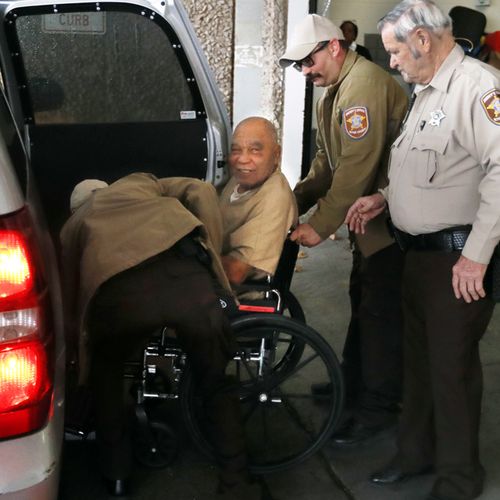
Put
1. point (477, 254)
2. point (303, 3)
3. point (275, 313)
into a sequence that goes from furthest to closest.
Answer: point (303, 3), point (275, 313), point (477, 254)

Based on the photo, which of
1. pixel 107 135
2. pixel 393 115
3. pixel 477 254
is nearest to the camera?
pixel 477 254

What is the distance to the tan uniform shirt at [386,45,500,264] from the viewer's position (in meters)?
2.37

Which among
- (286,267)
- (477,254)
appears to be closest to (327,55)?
(286,267)

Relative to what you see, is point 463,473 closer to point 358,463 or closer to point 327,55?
point 358,463

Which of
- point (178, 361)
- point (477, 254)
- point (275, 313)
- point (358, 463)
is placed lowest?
point (358, 463)

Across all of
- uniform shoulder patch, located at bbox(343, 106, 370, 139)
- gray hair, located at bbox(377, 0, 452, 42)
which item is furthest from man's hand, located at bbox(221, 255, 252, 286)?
gray hair, located at bbox(377, 0, 452, 42)

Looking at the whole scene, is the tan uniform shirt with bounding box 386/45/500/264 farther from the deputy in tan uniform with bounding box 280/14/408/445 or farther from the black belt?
the deputy in tan uniform with bounding box 280/14/408/445

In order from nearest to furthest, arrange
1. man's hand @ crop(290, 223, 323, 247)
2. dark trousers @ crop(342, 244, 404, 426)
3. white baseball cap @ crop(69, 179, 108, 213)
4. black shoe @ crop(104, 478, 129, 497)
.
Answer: white baseball cap @ crop(69, 179, 108, 213) < black shoe @ crop(104, 478, 129, 497) < man's hand @ crop(290, 223, 323, 247) < dark trousers @ crop(342, 244, 404, 426)

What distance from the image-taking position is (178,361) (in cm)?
291

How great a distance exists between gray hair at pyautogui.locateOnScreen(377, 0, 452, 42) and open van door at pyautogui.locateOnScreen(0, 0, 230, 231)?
114cm

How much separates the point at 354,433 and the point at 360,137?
128cm

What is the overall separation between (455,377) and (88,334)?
1280 millimetres

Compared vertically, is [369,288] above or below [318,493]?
above

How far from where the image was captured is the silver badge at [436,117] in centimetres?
246
